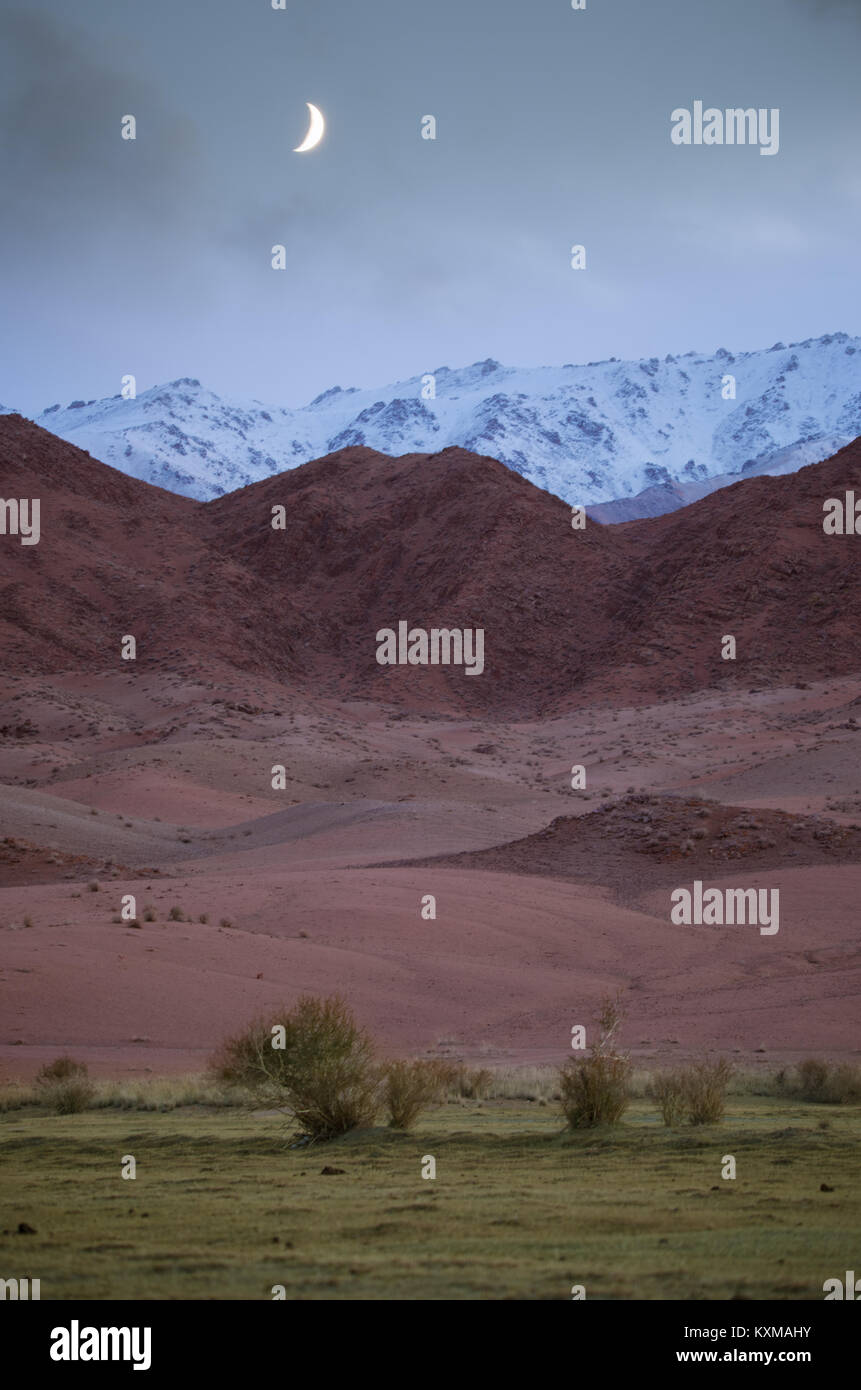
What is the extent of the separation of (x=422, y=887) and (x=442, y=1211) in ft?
69.7

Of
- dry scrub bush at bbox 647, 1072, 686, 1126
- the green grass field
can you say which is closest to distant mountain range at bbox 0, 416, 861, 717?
dry scrub bush at bbox 647, 1072, 686, 1126

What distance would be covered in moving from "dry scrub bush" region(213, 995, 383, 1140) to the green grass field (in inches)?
10.9

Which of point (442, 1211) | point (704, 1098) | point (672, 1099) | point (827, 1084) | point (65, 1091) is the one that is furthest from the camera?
point (827, 1084)

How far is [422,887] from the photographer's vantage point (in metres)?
28.5

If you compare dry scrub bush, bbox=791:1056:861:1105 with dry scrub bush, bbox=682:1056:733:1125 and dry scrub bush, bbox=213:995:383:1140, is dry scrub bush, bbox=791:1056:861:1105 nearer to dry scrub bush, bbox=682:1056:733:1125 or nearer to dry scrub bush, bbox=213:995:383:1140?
dry scrub bush, bbox=682:1056:733:1125

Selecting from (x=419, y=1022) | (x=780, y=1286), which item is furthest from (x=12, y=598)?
(x=780, y=1286)

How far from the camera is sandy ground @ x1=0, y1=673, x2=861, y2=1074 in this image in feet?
62.4

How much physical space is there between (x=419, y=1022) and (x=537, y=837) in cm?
1529

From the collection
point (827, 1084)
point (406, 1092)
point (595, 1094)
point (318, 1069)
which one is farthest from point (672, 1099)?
point (827, 1084)

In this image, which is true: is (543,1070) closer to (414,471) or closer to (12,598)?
(12,598)

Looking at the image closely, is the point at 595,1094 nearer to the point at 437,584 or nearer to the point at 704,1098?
the point at 704,1098

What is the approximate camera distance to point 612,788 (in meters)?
50.0

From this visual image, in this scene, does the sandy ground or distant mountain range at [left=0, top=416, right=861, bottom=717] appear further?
distant mountain range at [left=0, top=416, right=861, bottom=717]

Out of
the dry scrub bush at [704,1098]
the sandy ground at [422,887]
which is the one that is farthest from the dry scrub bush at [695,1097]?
the sandy ground at [422,887]
